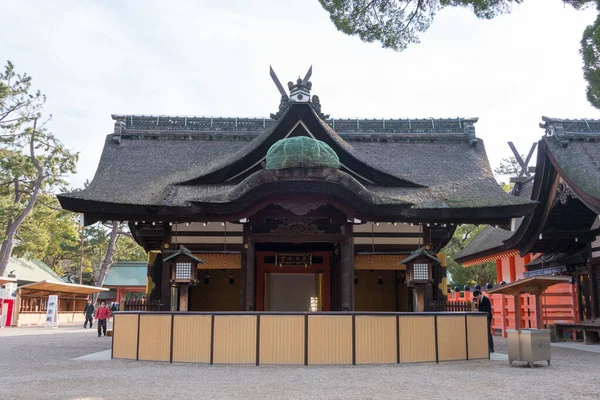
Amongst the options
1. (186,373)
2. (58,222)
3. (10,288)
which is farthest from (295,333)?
(58,222)

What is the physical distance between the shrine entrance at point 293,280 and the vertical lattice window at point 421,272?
3579 millimetres

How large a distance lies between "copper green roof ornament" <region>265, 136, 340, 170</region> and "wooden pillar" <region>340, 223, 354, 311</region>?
1.63m

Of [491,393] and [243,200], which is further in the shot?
[243,200]

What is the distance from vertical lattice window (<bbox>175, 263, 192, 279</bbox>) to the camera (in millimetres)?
11172

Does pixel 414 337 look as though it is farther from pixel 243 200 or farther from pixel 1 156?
pixel 1 156

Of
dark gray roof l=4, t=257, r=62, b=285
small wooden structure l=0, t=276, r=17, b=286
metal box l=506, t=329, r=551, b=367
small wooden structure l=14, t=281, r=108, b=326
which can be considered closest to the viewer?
metal box l=506, t=329, r=551, b=367

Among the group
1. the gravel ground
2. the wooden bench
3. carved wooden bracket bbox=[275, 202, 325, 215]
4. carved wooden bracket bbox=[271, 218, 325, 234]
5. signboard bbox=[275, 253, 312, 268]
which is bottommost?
the gravel ground

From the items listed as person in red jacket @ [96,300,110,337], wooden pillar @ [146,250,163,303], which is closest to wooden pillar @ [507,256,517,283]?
wooden pillar @ [146,250,163,303]

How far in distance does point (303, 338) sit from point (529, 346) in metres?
3.94

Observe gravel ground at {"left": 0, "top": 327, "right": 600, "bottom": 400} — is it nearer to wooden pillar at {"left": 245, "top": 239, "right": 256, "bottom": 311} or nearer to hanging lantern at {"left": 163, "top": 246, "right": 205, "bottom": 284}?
hanging lantern at {"left": 163, "top": 246, "right": 205, "bottom": 284}

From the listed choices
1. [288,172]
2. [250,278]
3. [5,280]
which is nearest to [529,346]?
[288,172]

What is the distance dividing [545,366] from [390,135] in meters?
8.54

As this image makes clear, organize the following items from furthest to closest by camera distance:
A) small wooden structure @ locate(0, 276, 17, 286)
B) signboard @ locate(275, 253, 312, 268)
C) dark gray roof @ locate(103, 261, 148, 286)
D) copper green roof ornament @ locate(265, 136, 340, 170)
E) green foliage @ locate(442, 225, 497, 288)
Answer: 1. dark gray roof @ locate(103, 261, 148, 286)
2. green foliage @ locate(442, 225, 497, 288)
3. small wooden structure @ locate(0, 276, 17, 286)
4. signboard @ locate(275, 253, 312, 268)
5. copper green roof ornament @ locate(265, 136, 340, 170)

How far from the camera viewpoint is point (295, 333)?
31.7ft
